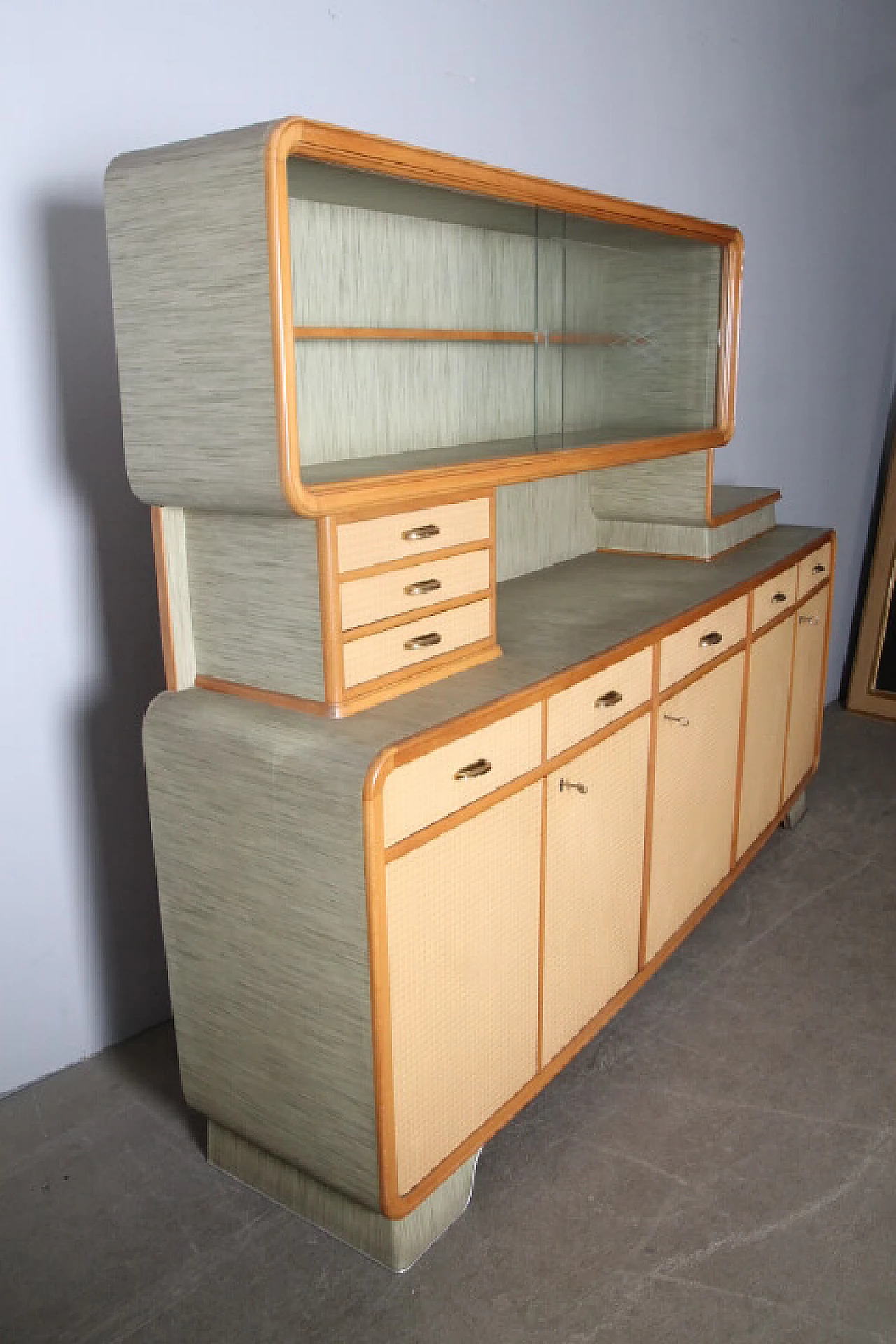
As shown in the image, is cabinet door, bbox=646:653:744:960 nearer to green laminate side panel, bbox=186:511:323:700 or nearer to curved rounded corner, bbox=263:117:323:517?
green laminate side panel, bbox=186:511:323:700

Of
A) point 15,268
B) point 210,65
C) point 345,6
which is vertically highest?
point 345,6

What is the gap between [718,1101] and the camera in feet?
7.24

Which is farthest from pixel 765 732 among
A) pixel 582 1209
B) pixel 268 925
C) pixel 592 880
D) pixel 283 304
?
pixel 283 304

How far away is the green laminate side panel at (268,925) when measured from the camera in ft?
5.33

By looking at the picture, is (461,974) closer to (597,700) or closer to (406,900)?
(406,900)

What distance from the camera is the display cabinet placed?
1.58 metres

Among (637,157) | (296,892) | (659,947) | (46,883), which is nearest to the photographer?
(296,892)

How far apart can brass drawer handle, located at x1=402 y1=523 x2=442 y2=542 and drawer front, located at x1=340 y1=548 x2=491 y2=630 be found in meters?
0.04

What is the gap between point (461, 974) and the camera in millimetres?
1800

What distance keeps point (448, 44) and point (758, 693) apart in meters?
1.72

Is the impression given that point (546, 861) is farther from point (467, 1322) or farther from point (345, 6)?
point (345, 6)

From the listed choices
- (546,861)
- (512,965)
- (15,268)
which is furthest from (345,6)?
(512,965)

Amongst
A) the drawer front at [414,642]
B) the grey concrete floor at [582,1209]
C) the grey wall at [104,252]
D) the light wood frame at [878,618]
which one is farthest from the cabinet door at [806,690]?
the drawer front at [414,642]

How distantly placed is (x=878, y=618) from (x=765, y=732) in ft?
6.17
